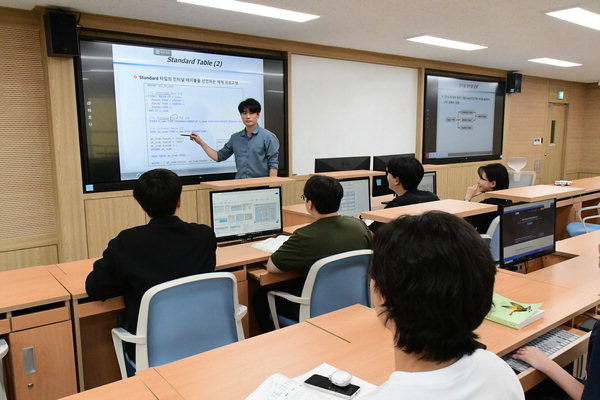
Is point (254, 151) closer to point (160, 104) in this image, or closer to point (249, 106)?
point (249, 106)

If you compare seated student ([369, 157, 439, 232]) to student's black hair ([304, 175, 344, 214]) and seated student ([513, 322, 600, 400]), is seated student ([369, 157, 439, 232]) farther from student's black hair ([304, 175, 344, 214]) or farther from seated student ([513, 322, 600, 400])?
seated student ([513, 322, 600, 400])

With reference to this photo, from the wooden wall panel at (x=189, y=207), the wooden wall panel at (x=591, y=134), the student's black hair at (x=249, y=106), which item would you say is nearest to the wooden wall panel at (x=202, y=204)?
the wooden wall panel at (x=189, y=207)

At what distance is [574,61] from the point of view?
699cm

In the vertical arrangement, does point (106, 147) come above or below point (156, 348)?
above

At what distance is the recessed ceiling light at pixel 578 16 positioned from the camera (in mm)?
4004

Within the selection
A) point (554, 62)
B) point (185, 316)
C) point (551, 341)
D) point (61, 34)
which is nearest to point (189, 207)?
point (61, 34)

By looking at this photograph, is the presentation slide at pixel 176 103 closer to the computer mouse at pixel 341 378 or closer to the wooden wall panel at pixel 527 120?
the computer mouse at pixel 341 378

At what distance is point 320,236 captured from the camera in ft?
7.88

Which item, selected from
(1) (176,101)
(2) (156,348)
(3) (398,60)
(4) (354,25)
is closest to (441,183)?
(3) (398,60)

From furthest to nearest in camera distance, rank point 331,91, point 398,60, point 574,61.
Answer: point 574,61
point 398,60
point 331,91

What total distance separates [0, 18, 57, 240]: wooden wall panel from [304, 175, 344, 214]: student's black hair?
2.70 metres

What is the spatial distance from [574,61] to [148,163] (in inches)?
255

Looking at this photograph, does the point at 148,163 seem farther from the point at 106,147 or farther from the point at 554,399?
the point at 554,399

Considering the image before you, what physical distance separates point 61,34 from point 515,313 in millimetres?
3785
